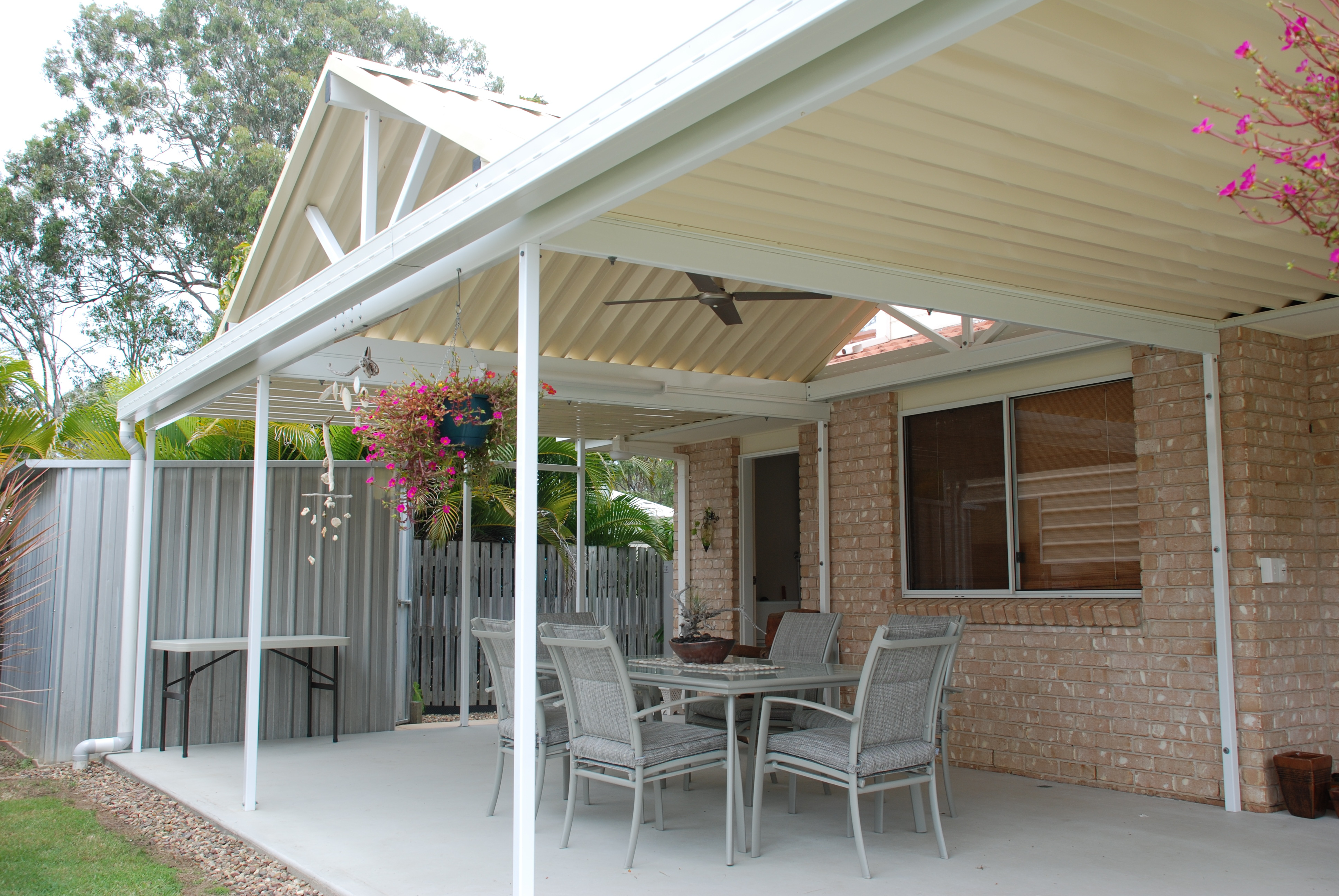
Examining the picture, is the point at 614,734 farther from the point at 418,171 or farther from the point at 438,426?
the point at 418,171

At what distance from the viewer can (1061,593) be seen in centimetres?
663

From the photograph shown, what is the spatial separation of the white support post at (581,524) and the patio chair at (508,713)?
12.6ft

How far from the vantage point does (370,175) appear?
17.8 ft

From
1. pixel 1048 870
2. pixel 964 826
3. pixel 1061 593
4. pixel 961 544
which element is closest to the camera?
pixel 1048 870

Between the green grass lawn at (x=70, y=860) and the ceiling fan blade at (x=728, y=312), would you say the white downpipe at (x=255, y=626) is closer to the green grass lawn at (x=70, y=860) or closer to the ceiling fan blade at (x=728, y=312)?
the green grass lawn at (x=70, y=860)

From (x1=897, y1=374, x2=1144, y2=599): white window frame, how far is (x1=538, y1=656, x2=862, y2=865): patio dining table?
1568 millimetres

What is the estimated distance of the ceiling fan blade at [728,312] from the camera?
18.1 feet

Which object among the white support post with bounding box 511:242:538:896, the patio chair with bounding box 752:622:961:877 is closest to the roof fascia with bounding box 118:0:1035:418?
the white support post with bounding box 511:242:538:896

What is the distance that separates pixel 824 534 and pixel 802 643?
1331mm

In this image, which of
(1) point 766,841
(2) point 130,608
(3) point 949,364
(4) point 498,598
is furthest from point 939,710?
(4) point 498,598

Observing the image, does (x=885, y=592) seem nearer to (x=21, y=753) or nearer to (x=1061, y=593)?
(x=1061, y=593)

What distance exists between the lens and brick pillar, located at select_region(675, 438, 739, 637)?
32.2 feet

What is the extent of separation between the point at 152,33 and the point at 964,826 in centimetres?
2332

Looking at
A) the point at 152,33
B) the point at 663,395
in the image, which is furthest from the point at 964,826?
the point at 152,33
